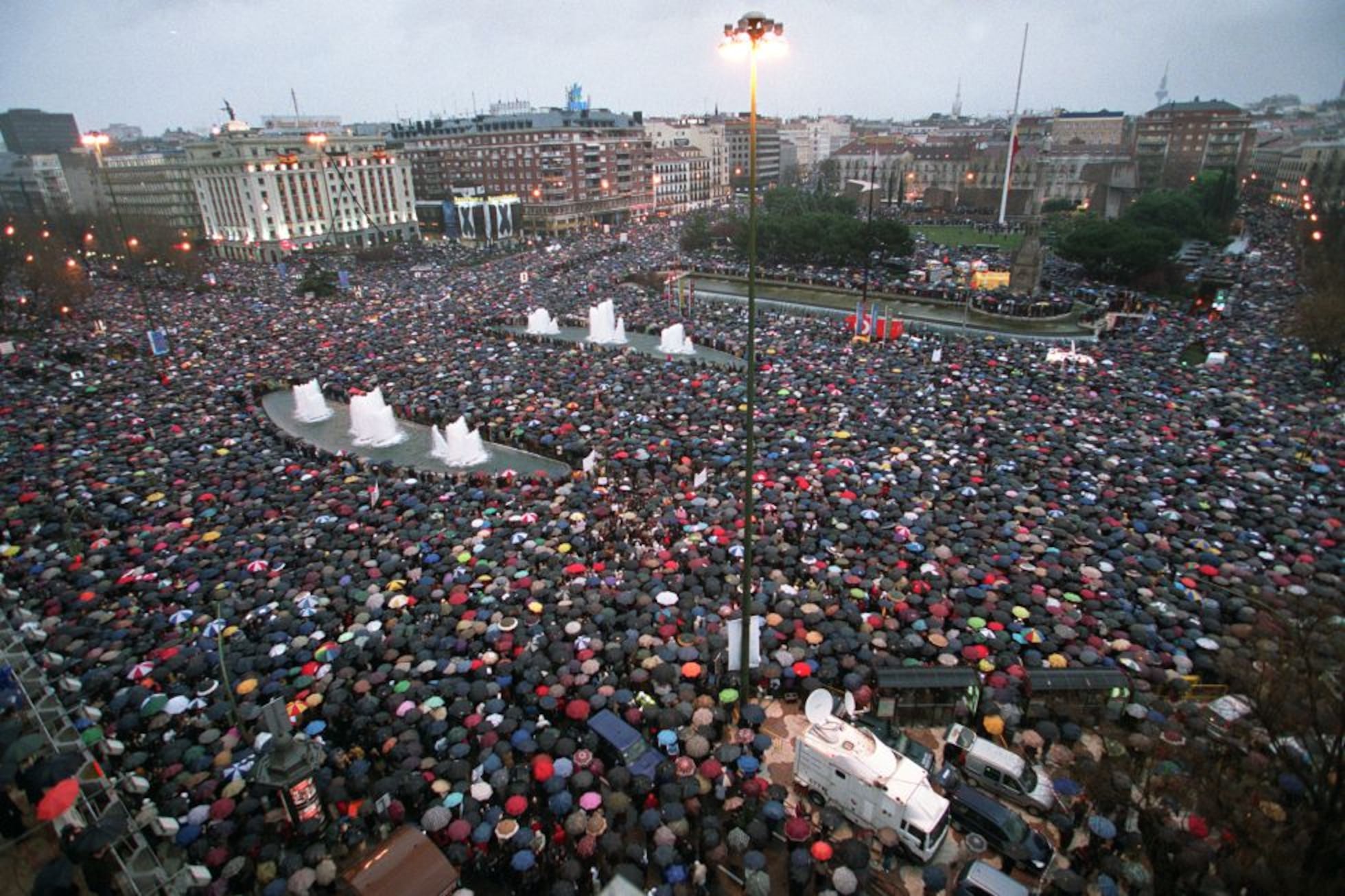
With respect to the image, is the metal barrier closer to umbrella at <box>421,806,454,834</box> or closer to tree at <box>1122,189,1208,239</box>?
umbrella at <box>421,806,454,834</box>

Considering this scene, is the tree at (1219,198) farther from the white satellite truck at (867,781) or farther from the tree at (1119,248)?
the white satellite truck at (867,781)

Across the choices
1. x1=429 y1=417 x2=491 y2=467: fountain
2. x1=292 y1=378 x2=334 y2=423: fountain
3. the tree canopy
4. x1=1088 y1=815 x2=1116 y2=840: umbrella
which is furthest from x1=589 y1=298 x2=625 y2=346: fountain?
x1=1088 y1=815 x2=1116 y2=840: umbrella

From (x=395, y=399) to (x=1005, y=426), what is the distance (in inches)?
1055

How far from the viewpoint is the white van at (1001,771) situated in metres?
11.6

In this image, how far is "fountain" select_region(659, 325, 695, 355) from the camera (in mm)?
39250

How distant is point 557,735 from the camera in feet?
41.3

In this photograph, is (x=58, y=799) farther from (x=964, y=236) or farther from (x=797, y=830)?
(x=964, y=236)

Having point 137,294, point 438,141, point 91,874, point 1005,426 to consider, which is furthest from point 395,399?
point 438,141

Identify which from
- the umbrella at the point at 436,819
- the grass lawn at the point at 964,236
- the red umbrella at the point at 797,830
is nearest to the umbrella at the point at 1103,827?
the red umbrella at the point at 797,830

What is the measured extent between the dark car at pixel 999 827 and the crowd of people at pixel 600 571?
7.49ft

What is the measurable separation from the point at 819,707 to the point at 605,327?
33952 millimetres

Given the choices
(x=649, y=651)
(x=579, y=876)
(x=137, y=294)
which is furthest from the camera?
(x=137, y=294)

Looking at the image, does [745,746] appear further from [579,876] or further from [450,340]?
[450,340]

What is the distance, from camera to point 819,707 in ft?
39.4
